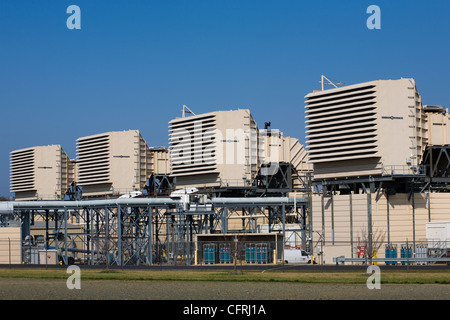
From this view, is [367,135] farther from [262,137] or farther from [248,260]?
[262,137]

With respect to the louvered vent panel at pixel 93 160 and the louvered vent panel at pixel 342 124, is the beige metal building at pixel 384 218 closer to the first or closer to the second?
the louvered vent panel at pixel 342 124

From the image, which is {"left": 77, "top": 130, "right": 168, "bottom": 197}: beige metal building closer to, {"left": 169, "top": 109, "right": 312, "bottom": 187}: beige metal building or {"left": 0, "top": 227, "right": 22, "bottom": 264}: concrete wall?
{"left": 169, "top": 109, "right": 312, "bottom": 187}: beige metal building

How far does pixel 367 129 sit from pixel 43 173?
80035 mm

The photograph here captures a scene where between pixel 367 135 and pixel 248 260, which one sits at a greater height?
pixel 367 135

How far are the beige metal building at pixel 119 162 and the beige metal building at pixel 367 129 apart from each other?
39.8 meters

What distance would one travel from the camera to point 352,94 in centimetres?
8162

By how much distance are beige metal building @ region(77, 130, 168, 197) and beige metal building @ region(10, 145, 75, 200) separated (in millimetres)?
16945

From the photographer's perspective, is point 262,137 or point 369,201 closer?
point 369,201

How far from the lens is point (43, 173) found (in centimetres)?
14488

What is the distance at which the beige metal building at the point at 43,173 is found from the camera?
14362 centimetres

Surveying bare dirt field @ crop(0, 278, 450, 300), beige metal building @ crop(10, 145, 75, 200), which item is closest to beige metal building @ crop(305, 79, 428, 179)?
bare dirt field @ crop(0, 278, 450, 300)

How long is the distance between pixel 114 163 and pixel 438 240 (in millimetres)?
60569
